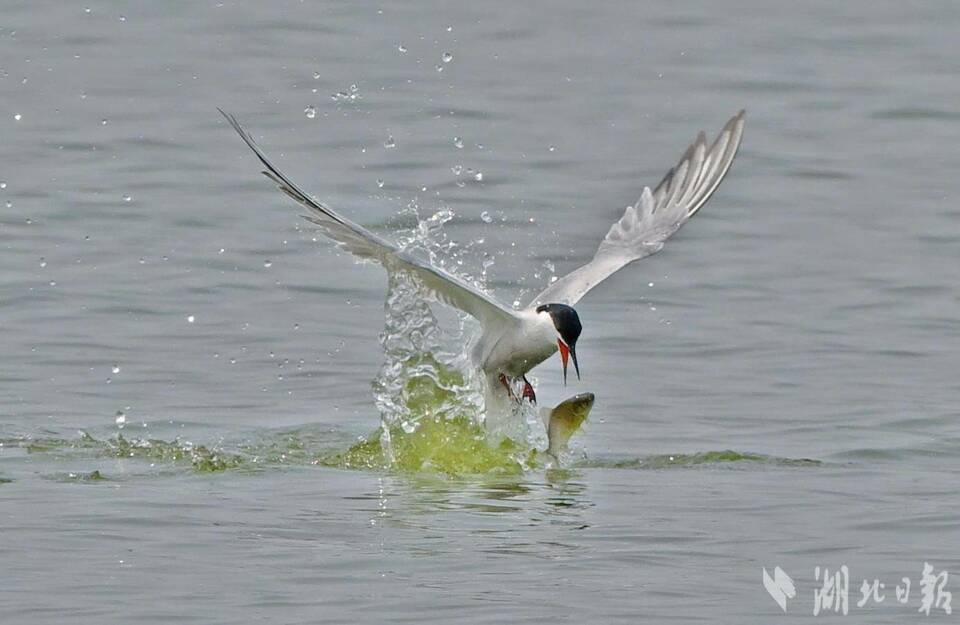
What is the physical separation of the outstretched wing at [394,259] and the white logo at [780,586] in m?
2.58

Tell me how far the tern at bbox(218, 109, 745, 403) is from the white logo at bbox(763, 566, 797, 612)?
7.99ft

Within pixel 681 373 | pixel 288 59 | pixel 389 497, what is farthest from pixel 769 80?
pixel 389 497

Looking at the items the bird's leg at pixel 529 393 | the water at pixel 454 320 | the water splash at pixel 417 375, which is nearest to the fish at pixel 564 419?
the water at pixel 454 320

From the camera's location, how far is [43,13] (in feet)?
68.6

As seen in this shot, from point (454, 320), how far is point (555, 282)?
0.83 m

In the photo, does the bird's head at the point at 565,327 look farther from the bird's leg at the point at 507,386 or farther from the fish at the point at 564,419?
the bird's leg at the point at 507,386

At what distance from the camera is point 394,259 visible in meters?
9.57

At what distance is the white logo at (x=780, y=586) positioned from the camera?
707 centimetres

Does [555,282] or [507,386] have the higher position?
[555,282]

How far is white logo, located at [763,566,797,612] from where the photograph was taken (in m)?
7.07

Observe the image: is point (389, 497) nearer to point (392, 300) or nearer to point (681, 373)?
point (392, 300)

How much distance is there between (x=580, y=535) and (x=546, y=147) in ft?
29.7

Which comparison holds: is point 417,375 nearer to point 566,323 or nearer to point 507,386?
point 507,386

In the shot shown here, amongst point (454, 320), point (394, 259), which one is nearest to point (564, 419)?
point (394, 259)
